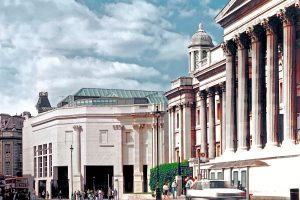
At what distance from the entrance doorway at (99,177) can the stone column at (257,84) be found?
79.1 metres

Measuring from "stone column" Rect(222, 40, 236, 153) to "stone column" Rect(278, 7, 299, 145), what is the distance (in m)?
11.7

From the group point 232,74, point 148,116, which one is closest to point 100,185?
point 148,116

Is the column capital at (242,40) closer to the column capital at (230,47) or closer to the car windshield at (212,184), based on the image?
the column capital at (230,47)

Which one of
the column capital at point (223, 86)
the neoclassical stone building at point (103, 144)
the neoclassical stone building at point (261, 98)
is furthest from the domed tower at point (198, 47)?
the neoclassical stone building at point (261, 98)

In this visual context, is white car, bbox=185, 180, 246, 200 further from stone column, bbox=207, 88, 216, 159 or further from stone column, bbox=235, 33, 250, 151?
stone column, bbox=207, 88, 216, 159

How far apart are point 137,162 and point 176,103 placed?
25.9m

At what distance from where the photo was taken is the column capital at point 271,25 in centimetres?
6419

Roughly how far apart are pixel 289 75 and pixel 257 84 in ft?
20.4

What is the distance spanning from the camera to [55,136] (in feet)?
485

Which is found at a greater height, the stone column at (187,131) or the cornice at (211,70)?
the cornice at (211,70)

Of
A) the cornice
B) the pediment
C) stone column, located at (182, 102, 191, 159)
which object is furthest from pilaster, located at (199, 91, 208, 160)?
the pediment

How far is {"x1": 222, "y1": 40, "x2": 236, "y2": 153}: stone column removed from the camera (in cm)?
7281

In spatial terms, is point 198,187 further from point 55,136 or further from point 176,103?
point 55,136

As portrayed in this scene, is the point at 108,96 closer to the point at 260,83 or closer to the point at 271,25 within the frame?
the point at 260,83
